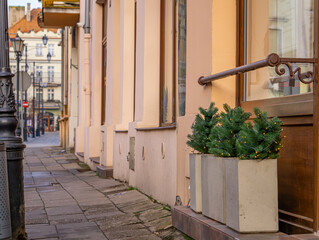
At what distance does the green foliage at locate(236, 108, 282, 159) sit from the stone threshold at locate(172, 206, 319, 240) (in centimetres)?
52

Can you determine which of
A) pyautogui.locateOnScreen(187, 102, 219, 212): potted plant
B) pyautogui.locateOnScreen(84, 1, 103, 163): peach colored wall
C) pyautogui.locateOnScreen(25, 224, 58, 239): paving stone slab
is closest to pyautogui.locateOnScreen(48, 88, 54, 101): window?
pyautogui.locateOnScreen(84, 1, 103, 163): peach colored wall

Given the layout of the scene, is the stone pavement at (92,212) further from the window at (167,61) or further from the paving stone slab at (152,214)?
the window at (167,61)

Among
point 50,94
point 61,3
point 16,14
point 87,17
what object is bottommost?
point 87,17

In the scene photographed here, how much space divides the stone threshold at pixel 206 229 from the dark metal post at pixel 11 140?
4.82ft

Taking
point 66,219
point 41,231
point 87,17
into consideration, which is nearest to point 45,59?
point 87,17

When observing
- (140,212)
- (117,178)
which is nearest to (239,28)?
(140,212)

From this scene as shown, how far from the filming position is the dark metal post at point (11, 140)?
5480 mm

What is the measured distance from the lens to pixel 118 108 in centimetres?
1224

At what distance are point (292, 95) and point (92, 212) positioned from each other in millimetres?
4030

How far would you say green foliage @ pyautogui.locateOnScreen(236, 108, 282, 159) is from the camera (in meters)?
3.86

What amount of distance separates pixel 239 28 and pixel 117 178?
243 inches

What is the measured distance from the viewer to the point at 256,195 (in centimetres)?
388

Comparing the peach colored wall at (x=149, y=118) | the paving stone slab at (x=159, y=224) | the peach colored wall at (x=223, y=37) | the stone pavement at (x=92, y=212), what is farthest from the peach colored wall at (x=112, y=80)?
the peach colored wall at (x=223, y=37)

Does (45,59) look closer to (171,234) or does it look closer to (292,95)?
(171,234)
